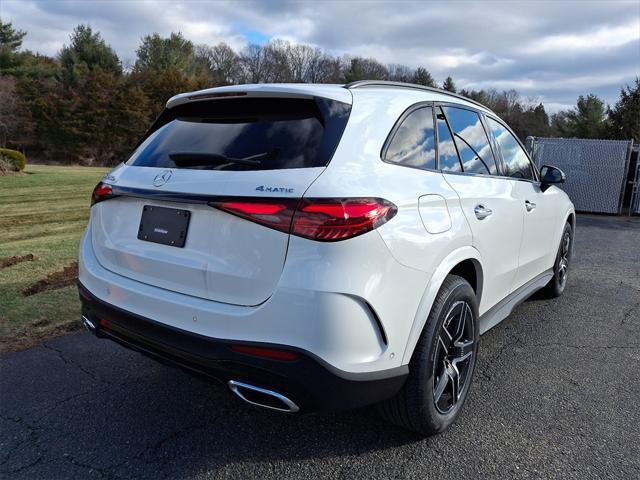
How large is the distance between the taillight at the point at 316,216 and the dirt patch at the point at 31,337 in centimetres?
260

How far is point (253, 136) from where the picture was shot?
2.36m

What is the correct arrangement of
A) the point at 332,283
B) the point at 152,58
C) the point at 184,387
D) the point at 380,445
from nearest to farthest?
the point at 332,283 → the point at 380,445 → the point at 184,387 → the point at 152,58

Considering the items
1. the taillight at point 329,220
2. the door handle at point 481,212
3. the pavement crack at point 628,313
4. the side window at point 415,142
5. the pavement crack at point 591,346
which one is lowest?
the pavement crack at point 628,313

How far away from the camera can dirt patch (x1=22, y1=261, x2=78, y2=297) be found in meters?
4.95

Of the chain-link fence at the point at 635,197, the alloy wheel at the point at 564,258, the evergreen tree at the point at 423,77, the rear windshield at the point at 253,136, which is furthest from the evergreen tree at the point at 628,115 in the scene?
the evergreen tree at the point at 423,77

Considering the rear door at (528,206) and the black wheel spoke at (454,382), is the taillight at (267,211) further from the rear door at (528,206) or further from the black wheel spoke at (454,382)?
the rear door at (528,206)

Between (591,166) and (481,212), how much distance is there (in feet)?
41.1

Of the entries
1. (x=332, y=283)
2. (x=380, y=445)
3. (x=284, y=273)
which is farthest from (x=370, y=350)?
(x=380, y=445)

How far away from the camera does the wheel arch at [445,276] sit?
2.29 meters

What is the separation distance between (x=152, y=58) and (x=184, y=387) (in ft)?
174

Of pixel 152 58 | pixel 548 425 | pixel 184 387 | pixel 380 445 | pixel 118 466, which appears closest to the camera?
pixel 118 466

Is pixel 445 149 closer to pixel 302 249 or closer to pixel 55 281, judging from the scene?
pixel 302 249

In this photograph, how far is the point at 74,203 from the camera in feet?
38.4

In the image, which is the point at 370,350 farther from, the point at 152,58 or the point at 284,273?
the point at 152,58
